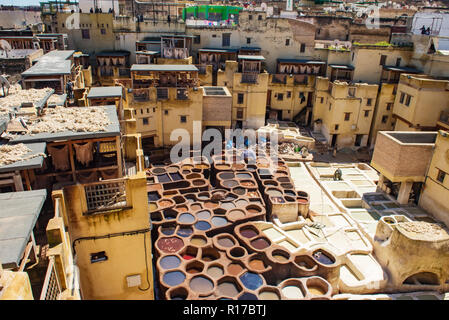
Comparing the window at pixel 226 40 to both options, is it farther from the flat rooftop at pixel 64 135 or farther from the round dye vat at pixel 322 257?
the flat rooftop at pixel 64 135

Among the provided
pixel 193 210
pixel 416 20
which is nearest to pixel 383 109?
pixel 416 20

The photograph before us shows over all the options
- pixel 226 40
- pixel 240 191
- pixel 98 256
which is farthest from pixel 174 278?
pixel 226 40

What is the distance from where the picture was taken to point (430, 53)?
37.0 meters

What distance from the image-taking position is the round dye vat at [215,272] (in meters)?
17.8

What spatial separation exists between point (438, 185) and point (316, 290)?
42.6 feet

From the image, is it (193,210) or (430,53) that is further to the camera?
(430,53)

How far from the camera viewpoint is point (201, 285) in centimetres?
1700

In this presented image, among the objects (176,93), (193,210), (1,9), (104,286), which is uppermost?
(1,9)

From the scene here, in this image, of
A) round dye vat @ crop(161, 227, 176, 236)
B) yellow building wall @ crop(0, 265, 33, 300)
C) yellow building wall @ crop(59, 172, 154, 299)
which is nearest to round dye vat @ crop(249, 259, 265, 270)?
round dye vat @ crop(161, 227, 176, 236)

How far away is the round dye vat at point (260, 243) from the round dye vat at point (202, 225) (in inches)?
116

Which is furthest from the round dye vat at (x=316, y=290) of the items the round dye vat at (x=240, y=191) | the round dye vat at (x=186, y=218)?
the round dye vat at (x=240, y=191)

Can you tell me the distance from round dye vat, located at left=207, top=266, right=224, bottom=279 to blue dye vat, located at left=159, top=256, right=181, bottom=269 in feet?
5.52
